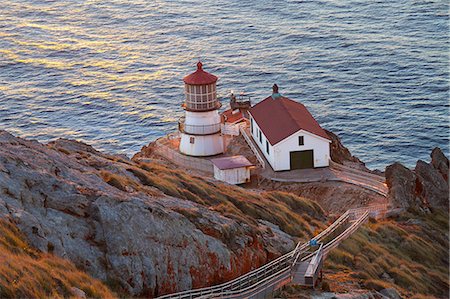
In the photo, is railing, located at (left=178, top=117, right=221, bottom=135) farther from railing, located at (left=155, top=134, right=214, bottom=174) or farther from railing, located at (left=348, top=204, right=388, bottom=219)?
railing, located at (left=348, top=204, right=388, bottom=219)

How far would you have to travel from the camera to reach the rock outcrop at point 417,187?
40.4m

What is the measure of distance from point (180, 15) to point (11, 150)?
81114 mm

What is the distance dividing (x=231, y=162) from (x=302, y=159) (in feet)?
13.5

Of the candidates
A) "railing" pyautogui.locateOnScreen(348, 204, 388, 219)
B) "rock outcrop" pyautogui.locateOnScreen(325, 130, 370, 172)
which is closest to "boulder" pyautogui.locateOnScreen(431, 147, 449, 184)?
"railing" pyautogui.locateOnScreen(348, 204, 388, 219)

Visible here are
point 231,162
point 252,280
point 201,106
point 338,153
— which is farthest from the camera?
point 338,153

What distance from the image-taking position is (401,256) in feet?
113

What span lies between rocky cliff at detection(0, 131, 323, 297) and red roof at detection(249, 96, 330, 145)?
17.4 meters

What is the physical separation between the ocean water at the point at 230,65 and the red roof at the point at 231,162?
1527cm

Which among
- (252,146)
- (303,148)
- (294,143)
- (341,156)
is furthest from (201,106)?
(341,156)

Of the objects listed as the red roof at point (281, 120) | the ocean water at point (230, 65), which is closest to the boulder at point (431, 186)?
the red roof at point (281, 120)

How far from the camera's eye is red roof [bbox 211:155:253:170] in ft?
158

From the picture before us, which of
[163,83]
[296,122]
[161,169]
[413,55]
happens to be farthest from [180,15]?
[161,169]

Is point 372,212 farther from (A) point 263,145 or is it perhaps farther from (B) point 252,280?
(B) point 252,280

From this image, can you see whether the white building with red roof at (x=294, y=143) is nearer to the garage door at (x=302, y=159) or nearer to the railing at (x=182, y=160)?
the garage door at (x=302, y=159)
